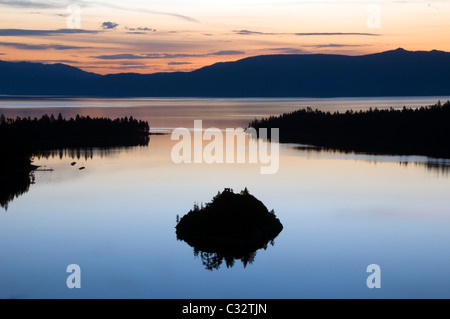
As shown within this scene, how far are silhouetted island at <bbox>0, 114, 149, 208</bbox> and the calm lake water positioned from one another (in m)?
2.00

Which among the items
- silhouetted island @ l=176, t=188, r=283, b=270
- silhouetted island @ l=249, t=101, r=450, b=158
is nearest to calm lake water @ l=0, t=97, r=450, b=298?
silhouetted island @ l=176, t=188, r=283, b=270

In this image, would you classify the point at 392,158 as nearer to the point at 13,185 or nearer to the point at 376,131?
the point at 376,131

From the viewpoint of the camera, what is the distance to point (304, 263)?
2606 cm

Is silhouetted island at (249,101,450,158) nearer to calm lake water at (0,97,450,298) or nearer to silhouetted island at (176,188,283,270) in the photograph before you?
calm lake water at (0,97,450,298)

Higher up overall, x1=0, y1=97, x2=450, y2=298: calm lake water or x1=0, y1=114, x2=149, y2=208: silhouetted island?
x1=0, y1=114, x2=149, y2=208: silhouetted island

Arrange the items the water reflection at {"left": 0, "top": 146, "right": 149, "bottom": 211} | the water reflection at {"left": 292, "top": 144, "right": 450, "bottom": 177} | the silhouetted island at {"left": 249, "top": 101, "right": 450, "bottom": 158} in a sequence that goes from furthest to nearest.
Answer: the silhouetted island at {"left": 249, "top": 101, "right": 450, "bottom": 158} → the water reflection at {"left": 292, "top": 144, "right": 450, "bottom": 177} → the water reflection at {"left": 0, "top": 146, "right": 149, "bottom": 211}

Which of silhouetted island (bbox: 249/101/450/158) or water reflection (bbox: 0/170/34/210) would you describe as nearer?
water reflection (bbox: 0/170/34/210)

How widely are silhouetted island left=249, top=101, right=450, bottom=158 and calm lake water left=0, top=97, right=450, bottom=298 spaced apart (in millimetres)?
22821

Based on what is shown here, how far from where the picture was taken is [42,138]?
8600 centimetres

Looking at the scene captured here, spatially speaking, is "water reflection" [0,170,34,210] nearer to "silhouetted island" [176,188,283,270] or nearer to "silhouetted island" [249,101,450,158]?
"silhouetted island" [176,188,283,270]

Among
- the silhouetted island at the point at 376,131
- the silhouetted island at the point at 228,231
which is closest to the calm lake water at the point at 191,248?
the silhouetted island at the point at 228,231

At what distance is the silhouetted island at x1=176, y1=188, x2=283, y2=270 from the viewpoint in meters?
26.0

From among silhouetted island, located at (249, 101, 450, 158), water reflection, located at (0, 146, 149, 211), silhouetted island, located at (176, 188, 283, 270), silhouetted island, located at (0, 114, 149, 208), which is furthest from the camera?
silhouetted island, located at (249, 101, 450, 158)
